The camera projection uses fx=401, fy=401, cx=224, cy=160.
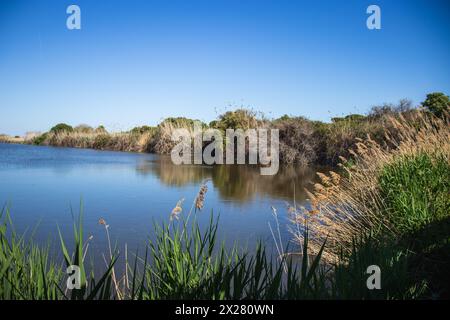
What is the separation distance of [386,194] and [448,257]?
1492 millimetres

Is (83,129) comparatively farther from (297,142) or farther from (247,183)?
(247,183)

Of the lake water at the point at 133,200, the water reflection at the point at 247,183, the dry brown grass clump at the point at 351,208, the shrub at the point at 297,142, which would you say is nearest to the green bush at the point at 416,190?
the dry brown grass clump at the point at 351,208

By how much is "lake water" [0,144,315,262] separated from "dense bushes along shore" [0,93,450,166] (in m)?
4.36

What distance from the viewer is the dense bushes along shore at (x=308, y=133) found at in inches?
645

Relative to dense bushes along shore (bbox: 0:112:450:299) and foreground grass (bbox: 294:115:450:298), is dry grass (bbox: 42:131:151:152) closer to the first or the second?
dense bushes along shore (bbox: 0:112:450:299)

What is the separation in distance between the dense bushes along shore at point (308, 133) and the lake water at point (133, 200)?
4.36 metres

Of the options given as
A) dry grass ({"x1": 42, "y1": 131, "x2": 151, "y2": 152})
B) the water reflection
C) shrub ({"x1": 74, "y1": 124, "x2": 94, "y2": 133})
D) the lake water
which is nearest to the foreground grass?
the lake water

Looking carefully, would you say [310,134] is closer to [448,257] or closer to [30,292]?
[448,257]

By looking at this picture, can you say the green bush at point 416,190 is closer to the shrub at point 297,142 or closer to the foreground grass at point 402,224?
the foreground grass at point 402,224

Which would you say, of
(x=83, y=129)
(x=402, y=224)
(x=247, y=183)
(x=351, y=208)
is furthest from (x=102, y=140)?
(x=402, y=224)

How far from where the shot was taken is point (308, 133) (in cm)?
1870

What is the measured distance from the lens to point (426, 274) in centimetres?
382

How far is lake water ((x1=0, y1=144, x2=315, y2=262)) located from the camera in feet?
18.7

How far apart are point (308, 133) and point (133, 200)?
12.2m
